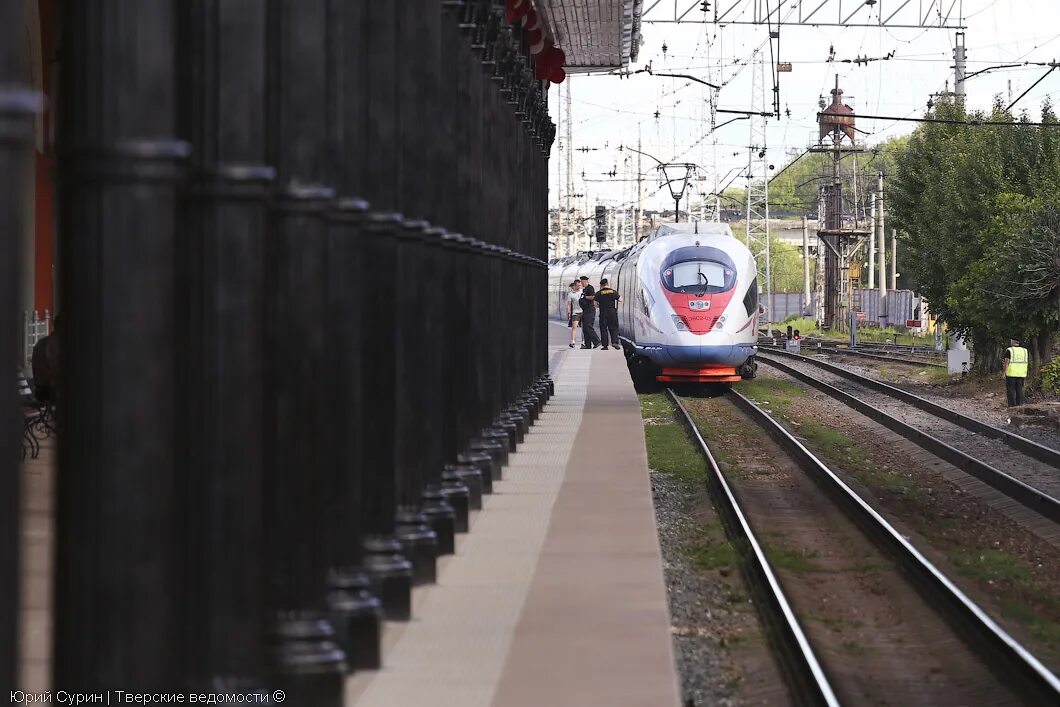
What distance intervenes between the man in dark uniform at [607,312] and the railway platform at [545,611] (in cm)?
2061

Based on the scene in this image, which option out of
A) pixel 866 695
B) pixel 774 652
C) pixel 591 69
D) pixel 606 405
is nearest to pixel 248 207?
pixel 866 695

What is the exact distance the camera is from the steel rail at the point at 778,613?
896cm

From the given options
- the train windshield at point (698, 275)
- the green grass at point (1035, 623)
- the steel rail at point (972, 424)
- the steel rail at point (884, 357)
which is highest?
the train windshield at point (698, 275)

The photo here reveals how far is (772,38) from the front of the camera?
102 ft

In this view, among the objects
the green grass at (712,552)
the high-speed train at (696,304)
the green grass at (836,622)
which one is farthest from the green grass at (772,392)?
the green grass at (836,622)

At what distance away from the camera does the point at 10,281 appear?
2.91 meters

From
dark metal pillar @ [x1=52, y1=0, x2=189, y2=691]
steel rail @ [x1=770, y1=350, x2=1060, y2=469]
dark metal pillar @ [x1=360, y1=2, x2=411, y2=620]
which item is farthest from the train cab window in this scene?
dark metal pillar @ [x1=52, y1=0, x2=189, y2=691]

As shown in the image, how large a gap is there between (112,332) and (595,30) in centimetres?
2226

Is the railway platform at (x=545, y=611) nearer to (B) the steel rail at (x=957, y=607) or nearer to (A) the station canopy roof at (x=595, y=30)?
(B) the steel rail at (x=957, y=607)

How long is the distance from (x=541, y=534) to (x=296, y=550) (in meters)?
5.43

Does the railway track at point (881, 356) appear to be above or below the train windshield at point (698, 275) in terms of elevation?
below

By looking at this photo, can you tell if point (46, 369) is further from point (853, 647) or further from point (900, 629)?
point (900, 629)

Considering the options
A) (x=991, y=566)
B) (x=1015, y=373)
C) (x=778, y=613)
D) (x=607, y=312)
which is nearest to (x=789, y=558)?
(x=991, y=566)

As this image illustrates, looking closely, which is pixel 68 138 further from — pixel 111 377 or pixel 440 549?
pixel 440 549
